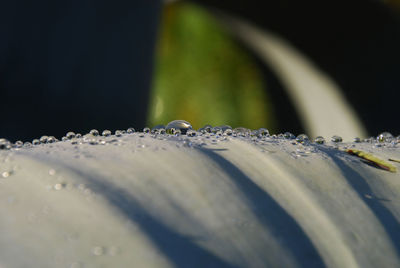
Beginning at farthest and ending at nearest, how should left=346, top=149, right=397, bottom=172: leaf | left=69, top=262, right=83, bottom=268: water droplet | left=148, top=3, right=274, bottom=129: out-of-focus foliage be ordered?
left=148, top=3, right=274, bottom=129: out-of-focus foliage < left=346, top=149, right=397, bottom=172: leaf < left=69, top=262, right=83, bottom=268: water droplet

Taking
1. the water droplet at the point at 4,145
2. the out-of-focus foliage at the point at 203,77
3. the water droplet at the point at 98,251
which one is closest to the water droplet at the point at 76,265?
the water droplet at the point at 98,251

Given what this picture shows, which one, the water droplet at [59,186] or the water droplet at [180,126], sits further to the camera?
the water droplet at [180,126]

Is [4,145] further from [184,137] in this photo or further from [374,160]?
[374,160]

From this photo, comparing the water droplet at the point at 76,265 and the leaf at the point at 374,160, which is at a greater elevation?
the leaf at the point at 374,160

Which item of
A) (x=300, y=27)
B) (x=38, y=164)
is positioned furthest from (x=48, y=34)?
(x=300, y=27)

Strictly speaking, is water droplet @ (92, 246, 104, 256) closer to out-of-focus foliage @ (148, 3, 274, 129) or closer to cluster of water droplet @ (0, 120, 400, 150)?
cluster of water droplet @ (0, 120, 400, 150)

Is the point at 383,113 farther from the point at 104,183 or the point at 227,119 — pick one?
the point at 104,183

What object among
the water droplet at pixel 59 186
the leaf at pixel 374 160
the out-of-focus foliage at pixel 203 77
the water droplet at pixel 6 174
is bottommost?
the out-of-focus foliage at pixel 203 77

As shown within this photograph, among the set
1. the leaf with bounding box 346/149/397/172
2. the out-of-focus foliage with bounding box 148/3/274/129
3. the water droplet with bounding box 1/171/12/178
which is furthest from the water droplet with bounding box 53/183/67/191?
the out-of-focus foliage with bounding box 148/3/274/129

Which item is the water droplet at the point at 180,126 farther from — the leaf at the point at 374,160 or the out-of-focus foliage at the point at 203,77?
the out-of-focus foliage at the point at 203,77
